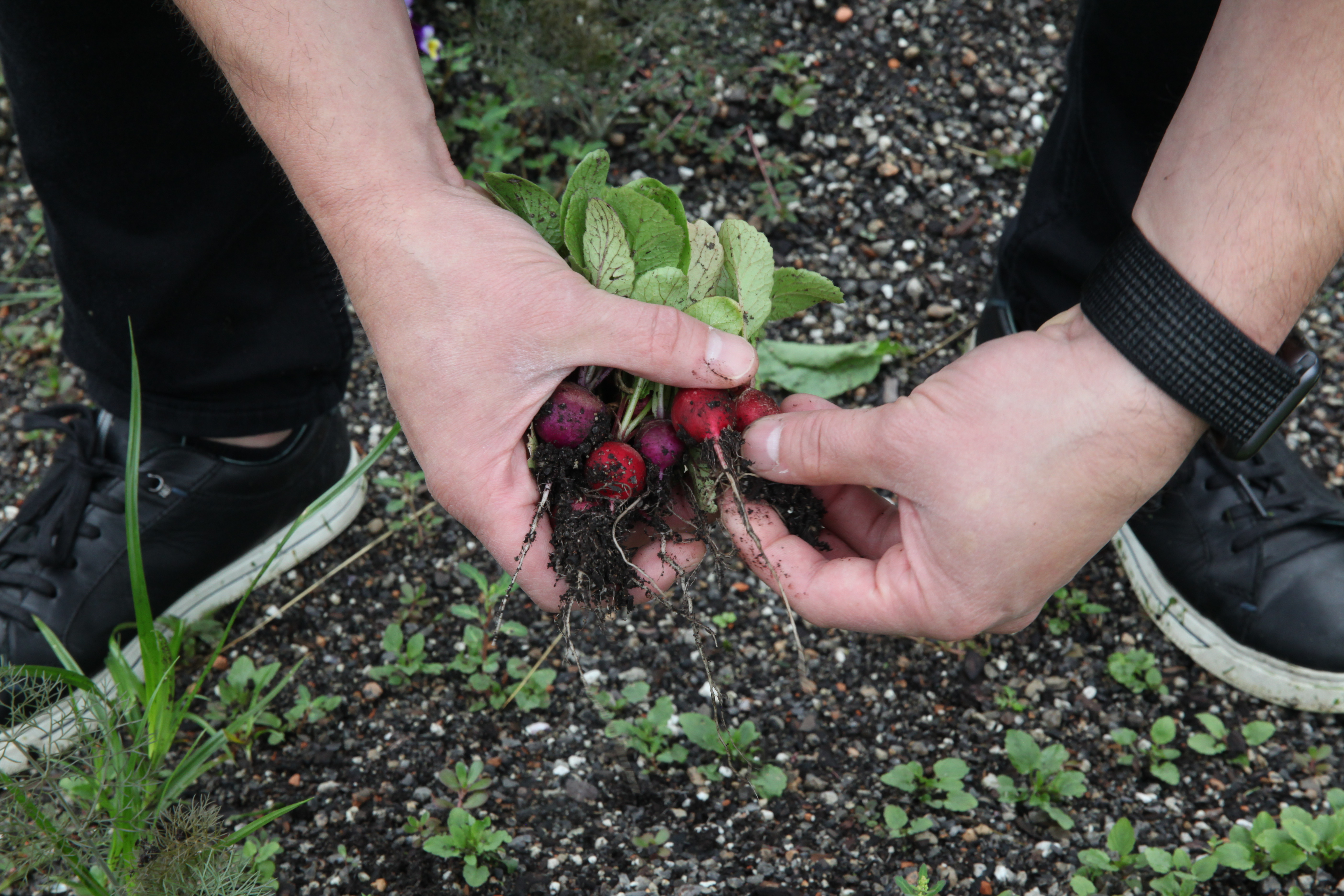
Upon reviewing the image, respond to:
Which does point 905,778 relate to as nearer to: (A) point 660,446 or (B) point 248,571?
(A) point 660,446

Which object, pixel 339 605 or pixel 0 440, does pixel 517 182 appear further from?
pixel 0 440

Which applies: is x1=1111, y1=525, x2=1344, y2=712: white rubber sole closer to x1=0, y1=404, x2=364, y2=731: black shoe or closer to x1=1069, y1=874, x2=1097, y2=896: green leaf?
x1=1069, y1=874, x2=1097, y2=896: green leaf

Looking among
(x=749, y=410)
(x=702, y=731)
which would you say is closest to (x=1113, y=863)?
(x=702, y=731)

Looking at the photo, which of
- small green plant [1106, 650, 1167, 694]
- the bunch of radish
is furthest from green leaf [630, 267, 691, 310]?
small green plant [1106, 650, 1167, 694]

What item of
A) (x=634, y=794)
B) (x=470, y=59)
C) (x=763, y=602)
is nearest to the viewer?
(x=634, y=794)

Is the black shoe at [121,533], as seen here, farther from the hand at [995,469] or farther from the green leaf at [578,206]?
the hand at [995,469]

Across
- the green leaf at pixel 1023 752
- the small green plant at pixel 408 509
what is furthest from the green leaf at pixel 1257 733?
the small green plant at pixel 408 509

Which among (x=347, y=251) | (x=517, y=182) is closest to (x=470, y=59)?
(x=517, y=182)
